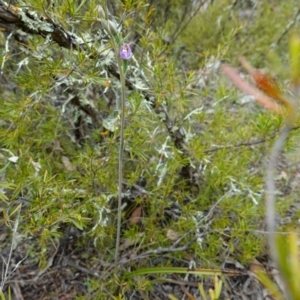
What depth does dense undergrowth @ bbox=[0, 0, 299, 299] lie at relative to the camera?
1.27 m

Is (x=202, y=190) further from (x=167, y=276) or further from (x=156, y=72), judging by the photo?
(x=156, y=72)

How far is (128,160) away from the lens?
163 cm

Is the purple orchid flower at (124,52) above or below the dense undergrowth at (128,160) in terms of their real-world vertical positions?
above

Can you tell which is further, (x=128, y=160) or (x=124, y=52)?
(x=128, y=160)

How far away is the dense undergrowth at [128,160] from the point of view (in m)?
1.27

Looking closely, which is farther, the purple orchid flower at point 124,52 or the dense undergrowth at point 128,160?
the dense undergrowth at point 128,160

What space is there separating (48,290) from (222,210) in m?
0.77

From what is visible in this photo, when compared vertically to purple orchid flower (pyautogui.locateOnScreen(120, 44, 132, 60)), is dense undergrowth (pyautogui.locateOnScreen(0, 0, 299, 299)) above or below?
below

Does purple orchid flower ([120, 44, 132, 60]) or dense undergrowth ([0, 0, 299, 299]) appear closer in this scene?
purple orchid flower ([120, 44, 132, 60])

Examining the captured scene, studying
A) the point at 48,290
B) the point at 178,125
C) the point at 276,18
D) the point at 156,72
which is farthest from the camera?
the point at 276,18

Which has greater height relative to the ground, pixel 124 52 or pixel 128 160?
pixel 124 52

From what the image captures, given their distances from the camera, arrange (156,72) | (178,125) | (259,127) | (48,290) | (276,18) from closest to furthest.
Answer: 1. (156,72)
2. (259,127)
3. (178,125)
4. (48,290)
5. (276,18)

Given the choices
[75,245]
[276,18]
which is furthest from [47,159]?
[276,18]

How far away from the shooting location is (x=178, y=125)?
1.52 meters
